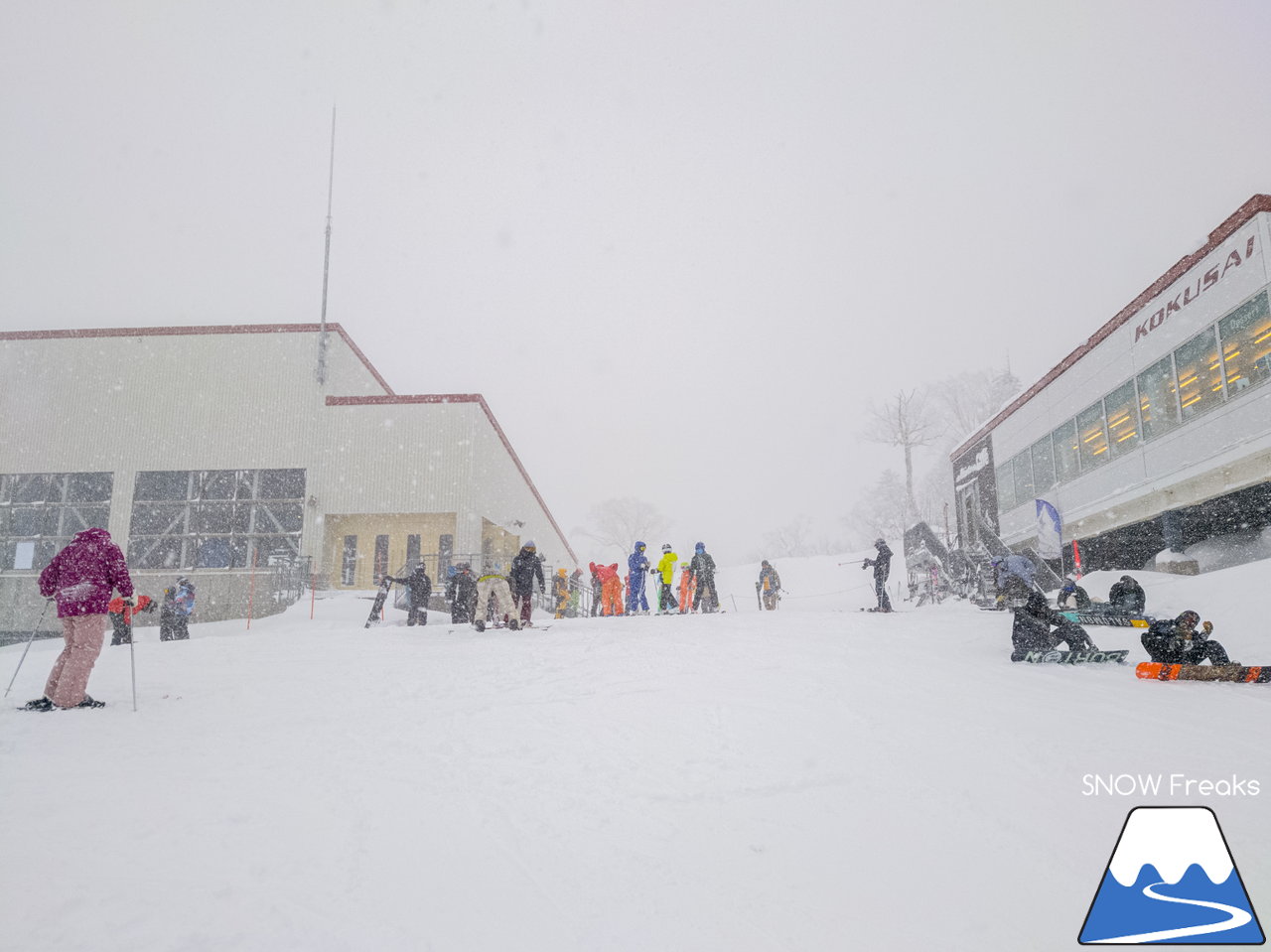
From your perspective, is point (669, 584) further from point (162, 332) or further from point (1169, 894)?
point (162, 332)

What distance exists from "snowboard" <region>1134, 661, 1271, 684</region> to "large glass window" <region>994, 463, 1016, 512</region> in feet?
51.4

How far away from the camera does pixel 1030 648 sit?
836 cm

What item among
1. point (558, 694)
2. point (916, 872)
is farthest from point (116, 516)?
point (916, 872)

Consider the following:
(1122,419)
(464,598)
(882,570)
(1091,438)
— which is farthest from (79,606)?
(1091,438)

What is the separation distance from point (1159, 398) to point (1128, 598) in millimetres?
6007

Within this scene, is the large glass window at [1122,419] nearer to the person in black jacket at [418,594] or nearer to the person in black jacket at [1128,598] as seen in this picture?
the person in black jacket at [1128,598]

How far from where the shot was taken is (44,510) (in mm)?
25531

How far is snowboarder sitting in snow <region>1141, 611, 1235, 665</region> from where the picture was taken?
745 cm

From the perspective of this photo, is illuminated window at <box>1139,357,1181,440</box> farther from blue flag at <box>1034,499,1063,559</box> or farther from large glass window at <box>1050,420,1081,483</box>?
blue flag at <box>1034,499,1063,559</box>

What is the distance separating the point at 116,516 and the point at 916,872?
28.9 meters

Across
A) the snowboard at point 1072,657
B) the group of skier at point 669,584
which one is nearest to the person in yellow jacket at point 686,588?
the group of skier at point 669,584

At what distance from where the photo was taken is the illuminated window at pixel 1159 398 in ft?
47.6

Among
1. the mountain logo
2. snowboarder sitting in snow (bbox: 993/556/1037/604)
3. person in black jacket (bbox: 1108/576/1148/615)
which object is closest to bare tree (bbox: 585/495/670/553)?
person in black jacket (bbox: 1108/576/1148/615)

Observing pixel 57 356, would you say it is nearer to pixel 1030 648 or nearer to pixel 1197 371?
pixel 1030 648
